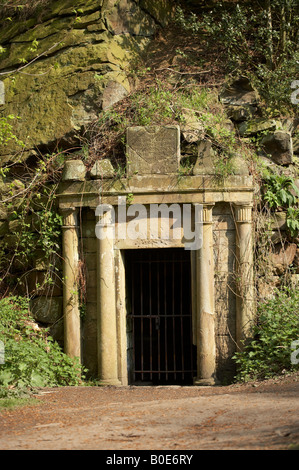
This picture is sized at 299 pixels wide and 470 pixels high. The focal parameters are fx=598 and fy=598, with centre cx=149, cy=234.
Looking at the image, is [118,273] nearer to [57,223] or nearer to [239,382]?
[57,223]

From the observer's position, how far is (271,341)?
7.43 metres

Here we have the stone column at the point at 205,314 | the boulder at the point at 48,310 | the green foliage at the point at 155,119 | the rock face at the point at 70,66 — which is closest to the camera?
the stone column at the point at 205,314

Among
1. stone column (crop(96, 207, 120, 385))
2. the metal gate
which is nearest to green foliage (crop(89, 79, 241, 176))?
stone column (crop(96, 207, 120, 385))

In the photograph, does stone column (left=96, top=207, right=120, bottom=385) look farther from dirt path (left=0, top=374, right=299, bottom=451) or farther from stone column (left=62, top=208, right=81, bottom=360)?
dirt path (left=0, top=374, right=299, bottom=451)

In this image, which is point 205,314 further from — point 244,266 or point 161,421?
point 161,421

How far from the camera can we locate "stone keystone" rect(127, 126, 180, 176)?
315 inches

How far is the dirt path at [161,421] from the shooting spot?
412 centimetres

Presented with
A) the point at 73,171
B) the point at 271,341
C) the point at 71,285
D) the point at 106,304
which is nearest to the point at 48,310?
the point at 71,285

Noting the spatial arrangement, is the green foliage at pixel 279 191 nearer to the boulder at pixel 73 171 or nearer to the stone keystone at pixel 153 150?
the stone keystone at pixel 153 150

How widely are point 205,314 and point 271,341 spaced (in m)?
0.89

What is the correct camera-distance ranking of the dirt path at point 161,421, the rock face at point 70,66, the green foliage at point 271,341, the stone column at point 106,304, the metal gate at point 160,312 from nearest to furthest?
the dirt path at point 161,421 < the green foliage at point 271,341 < the stone column at point 106,304 < the rock face at point 70,66 < the metal gate at point 160,312

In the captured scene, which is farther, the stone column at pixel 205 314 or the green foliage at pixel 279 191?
the green foliage at pixel 279 191

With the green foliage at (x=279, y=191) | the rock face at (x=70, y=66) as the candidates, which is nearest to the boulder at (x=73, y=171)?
the rock face at (x=70, y=66)

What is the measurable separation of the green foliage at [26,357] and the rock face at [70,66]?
7.99 ft
